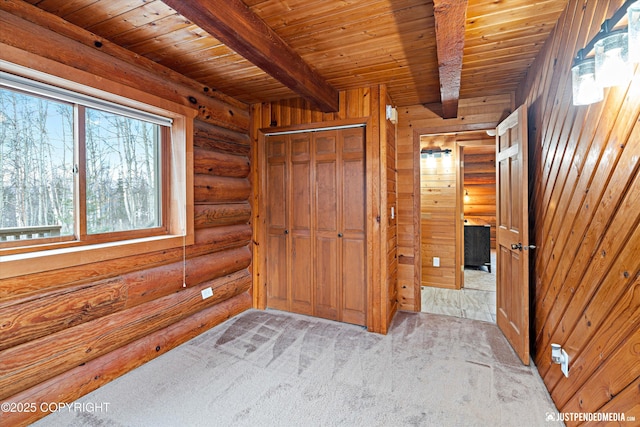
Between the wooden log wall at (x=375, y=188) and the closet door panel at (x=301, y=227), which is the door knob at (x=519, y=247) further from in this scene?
the closet door panel at (x=301, y=227)

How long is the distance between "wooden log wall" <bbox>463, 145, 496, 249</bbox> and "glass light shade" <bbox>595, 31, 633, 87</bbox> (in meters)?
5.84

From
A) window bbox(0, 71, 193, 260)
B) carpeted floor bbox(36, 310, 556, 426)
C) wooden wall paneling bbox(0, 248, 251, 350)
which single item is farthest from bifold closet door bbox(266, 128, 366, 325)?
window bbox(0, 71, 193, 260)

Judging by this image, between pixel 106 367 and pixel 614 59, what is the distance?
3.29 meters

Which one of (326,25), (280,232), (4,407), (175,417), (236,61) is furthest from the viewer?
(280,232)

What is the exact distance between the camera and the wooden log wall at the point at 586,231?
1242 millimetres

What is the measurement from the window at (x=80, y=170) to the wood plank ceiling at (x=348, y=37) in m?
0.50

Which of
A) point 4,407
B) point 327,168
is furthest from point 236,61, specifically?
point 4,407

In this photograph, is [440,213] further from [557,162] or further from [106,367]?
[106,367]

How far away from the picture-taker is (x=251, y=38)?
1780mm

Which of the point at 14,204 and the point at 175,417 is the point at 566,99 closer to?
the point at 175,417

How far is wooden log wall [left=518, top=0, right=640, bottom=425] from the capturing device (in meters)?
1.24

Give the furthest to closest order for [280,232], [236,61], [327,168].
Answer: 1. [280,232]
2. [327,168]
3. [236,61]

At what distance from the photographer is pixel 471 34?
6.76ft

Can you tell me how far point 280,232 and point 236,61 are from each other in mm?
1811
